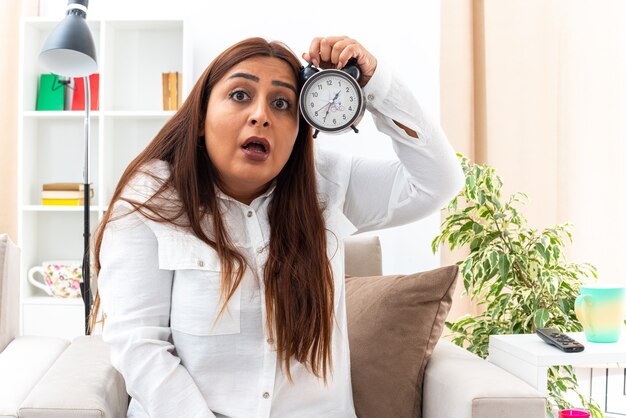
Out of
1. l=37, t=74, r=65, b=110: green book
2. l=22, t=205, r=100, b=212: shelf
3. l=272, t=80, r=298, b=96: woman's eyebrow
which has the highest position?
l=37, t=74, r=65, b=110: green book

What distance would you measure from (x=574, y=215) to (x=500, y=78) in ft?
2.10

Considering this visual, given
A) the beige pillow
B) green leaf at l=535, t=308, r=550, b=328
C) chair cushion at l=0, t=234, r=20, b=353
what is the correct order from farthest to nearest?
green leaf at l=535, t=308, r=550, b=328
chair cushion at l=0, t=234, r=20, b=353
the beige pillow

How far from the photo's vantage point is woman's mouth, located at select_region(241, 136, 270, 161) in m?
1.31

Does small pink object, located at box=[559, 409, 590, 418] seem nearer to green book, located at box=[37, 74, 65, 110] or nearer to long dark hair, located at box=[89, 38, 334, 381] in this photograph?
long dark hair, located at box=[89, 38, 334, 381]

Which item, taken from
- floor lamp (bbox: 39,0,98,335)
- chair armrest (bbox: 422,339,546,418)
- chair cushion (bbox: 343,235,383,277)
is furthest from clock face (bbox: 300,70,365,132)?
floor lamp (bbox: 39,0,98,335)

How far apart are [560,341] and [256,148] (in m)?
0.74

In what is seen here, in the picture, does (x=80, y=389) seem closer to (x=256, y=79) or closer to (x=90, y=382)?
(x=90, y=382)

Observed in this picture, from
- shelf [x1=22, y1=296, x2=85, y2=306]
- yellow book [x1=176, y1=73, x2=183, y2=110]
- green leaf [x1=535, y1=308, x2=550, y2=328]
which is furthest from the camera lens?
yellow book [x1=176, y1=73, x2=183, y2=110]

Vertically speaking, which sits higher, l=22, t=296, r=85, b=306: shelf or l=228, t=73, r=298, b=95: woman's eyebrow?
l=228, t=73, r=298, b=95: woman's eyebrow

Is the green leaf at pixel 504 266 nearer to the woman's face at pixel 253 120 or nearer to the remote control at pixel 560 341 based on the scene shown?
the remote control at pixel 560 341

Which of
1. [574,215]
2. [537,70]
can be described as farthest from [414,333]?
[537,70]

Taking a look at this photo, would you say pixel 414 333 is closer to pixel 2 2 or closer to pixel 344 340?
pixel 344 340

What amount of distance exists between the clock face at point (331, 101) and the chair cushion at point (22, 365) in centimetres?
76

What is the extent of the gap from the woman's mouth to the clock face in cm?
9
